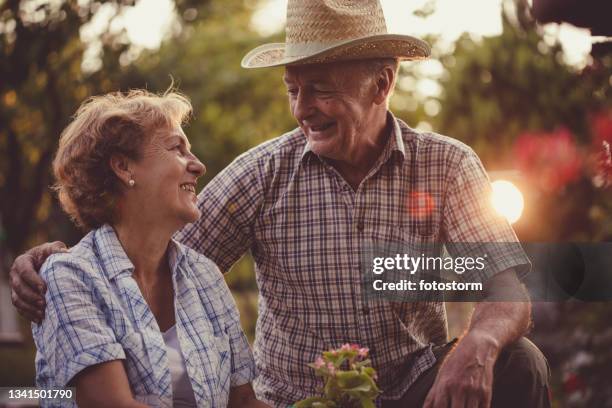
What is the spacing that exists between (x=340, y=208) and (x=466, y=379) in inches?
36.5

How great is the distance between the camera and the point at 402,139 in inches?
137

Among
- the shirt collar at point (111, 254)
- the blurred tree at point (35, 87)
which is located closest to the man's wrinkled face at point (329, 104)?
the shirt collar at point (111, 254)

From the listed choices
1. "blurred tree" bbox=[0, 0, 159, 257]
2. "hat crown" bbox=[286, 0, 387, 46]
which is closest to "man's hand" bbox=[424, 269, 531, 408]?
"hat crown" bbox=[286, 0, 387, 46]

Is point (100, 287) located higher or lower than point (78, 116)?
lower

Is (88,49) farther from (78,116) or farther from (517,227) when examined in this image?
(78,116)

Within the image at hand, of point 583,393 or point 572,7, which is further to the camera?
point 583,393

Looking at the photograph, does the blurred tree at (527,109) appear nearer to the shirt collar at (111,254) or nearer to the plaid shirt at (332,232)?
the plaid shirt at (332,232)

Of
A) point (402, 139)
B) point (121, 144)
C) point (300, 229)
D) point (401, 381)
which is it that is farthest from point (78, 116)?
point (401, 381)

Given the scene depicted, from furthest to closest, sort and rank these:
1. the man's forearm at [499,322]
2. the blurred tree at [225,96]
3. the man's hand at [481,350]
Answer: the blurred tree at [225,96] → the man's forearm at [499,322] → the man's hand at [481,350]

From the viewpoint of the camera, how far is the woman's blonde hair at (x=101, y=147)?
111 inches

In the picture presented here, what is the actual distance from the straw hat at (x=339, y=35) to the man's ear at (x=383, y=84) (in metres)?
0.07

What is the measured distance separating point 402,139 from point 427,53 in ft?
1.23

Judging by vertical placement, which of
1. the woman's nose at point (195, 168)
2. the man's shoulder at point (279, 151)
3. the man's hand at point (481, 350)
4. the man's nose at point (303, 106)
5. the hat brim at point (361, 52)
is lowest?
the man's hand at point (481, 350)

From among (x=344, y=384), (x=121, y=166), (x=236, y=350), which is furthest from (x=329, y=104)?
(x=344, y=384)
